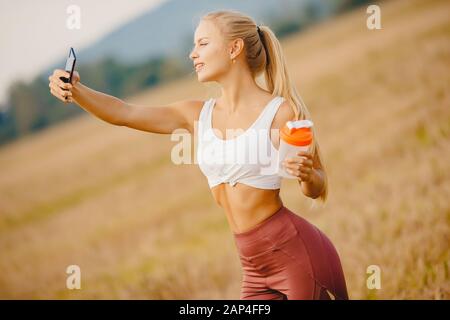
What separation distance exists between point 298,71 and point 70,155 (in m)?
6.97

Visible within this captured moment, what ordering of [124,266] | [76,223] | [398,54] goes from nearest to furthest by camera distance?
[124,266] < [76,223] < [398,54]

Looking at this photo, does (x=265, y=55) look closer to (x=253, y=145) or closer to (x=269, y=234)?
(x=253, y=145)

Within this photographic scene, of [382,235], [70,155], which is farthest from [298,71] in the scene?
[382,235]

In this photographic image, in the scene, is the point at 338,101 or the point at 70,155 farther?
the point at 70,155

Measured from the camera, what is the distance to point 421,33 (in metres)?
15.0

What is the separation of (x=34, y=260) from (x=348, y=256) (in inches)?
216

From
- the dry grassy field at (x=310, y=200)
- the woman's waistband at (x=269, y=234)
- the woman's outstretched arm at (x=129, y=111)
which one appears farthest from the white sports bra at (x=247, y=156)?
the dry grassy field at (x=310, y=200)

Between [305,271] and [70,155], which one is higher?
[70,155]

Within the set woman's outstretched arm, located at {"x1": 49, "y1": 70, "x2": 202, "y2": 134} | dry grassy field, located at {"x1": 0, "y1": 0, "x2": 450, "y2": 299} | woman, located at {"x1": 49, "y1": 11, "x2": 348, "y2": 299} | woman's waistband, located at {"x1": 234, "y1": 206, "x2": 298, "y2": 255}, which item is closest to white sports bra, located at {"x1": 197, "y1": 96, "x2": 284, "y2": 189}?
woman, located at {"x1": 49, "y1": 11, "x2": 348, "y2": 299}

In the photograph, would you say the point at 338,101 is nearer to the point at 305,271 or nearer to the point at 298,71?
the point at 298,71

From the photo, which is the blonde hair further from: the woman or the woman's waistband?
the woman's waistband

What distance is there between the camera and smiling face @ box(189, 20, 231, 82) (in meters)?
3.04
